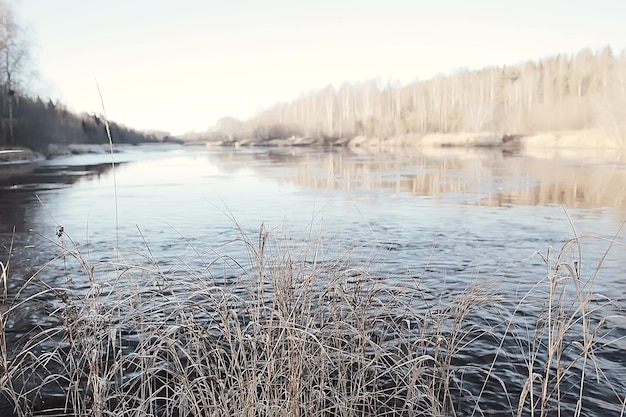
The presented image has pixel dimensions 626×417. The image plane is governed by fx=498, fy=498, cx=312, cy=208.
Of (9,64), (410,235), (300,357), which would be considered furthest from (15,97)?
(300,357)

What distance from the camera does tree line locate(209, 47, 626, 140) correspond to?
7669 centimetres

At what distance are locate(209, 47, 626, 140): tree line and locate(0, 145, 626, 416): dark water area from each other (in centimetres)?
4943

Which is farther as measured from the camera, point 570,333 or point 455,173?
point 455,173

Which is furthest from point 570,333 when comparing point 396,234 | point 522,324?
point 396,234

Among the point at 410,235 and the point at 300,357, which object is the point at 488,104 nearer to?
the point at 410,235

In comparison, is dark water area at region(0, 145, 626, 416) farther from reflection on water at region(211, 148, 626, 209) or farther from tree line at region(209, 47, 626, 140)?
tree line at region(209, 47, 626, 140)

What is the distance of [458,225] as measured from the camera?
418 inches

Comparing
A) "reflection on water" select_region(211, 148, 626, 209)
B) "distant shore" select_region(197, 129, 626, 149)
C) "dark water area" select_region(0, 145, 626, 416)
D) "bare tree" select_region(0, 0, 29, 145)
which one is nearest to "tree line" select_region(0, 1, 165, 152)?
"bare tree" select_region(0, 0, 29, 145)

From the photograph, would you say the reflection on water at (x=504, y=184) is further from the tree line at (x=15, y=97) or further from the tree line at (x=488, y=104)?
the tree line at (x=488, y=104)

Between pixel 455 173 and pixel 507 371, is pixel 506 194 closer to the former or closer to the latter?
pixel 455 173

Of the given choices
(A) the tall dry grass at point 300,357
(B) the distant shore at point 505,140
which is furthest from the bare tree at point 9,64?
(B) the distant shore at point 505,140

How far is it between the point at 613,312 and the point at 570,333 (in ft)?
2.98

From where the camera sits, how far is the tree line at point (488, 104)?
76688 mm

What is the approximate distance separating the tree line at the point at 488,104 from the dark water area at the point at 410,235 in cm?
4943
